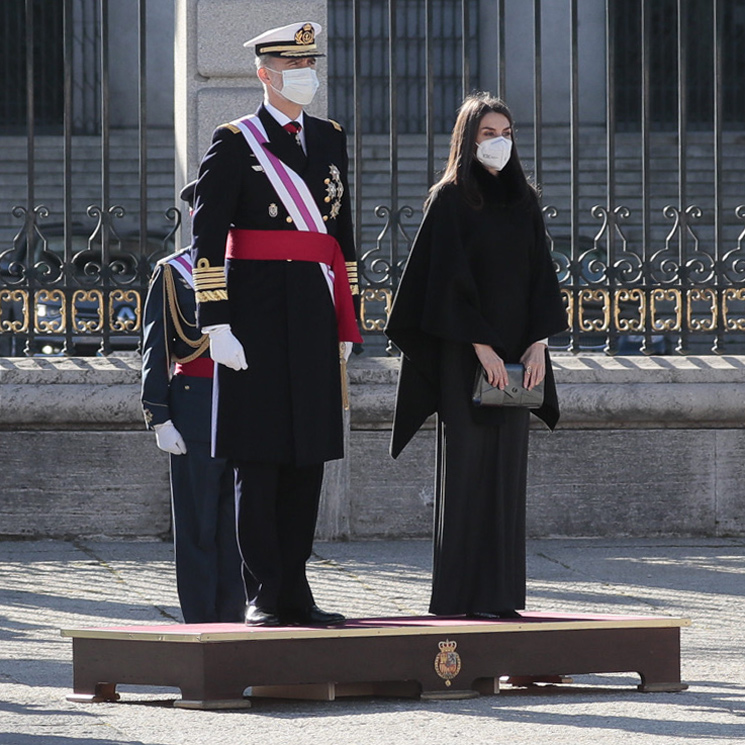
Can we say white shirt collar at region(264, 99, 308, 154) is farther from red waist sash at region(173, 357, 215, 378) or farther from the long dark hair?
red waist sash at region(173, 357, 215, 378)

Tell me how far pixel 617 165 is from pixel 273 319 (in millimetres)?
13600

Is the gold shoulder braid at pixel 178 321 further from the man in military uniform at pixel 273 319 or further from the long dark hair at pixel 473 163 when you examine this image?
the long dark hair at pixel 473 163

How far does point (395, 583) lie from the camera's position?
7465 mm

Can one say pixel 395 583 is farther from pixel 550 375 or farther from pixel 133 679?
pixel 133 679

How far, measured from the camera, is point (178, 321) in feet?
19.3

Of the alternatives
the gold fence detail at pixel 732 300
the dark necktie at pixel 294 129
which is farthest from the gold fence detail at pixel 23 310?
the dark necktie at pixel 294 129

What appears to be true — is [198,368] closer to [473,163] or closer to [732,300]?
[473,163]

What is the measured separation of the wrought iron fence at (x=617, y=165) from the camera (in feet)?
28.9

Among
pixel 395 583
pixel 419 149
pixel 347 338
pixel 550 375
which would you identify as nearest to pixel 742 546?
pixel 395 583

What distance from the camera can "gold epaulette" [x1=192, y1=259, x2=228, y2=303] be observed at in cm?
504

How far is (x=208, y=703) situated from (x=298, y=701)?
0.36 metres

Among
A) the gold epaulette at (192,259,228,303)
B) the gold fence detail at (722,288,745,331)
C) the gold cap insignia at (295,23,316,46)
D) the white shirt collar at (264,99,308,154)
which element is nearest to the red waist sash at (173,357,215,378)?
the gold epaulette at (192,259,228,303)

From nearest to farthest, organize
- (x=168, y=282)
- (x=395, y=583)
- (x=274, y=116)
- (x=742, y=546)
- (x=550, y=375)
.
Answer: (x=274, y=116) < (x=550, y=375) < (x=168, y=282) < (x=395, y=583) < (x=742, y=546)

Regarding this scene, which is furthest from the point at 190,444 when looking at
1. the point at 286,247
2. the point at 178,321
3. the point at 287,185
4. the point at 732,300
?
the point at 732,300
